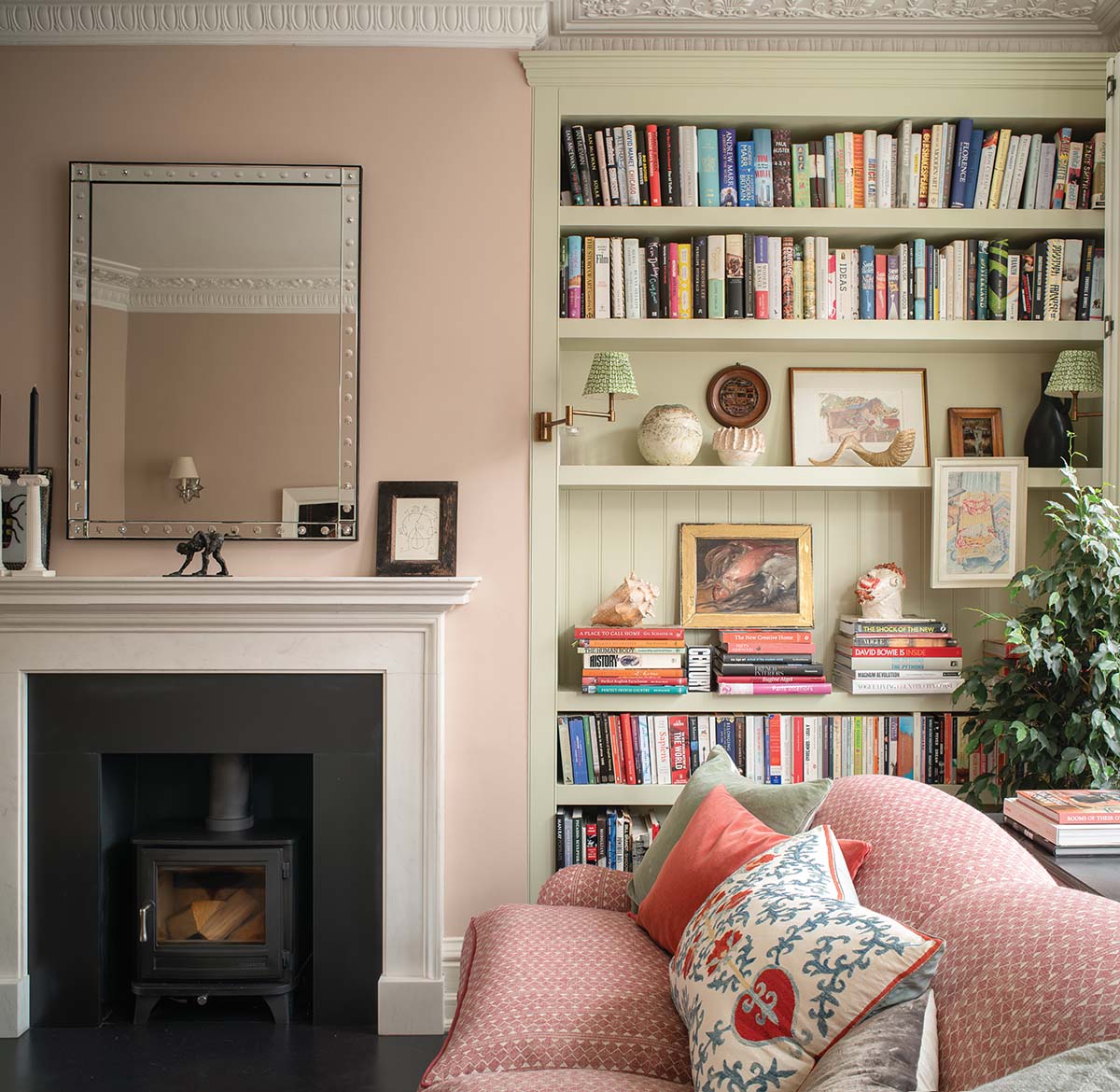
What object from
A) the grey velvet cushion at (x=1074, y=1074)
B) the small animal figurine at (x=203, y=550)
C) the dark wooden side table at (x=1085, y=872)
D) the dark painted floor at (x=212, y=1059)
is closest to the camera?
the grey velvet cushion at (x=1074, y=1074)

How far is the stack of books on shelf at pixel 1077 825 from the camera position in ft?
6.27

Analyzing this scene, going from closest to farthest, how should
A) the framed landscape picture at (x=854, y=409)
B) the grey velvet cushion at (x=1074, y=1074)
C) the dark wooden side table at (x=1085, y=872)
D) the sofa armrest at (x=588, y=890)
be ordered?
the grey velvet cushion at (x=1074, y=1074)
the dark wooden side table at (x=1085, y=872)
the sofa armrest at (x=588, y=890)
the framed landscape picture at (x=854, y=409)

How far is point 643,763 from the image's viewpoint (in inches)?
108

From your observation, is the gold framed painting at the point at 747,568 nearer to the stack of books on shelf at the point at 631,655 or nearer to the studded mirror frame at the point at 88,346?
the stack of books on shelf at the point at 631,655

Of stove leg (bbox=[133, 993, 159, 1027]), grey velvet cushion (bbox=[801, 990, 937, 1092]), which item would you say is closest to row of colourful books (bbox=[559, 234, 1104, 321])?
grey velvet cushion (bbox=[801, 990, 937, 1092])

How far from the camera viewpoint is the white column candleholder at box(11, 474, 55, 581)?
2580 millimetres

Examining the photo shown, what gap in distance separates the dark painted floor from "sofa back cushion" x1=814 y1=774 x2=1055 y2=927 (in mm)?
1355

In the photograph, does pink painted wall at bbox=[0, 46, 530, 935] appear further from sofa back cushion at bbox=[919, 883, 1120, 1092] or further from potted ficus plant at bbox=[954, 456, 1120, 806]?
sofa back cushion at bbox=[919, 883, 1120, 1092]

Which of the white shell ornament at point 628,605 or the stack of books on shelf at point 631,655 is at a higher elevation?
the white shell ornament at point 628,605

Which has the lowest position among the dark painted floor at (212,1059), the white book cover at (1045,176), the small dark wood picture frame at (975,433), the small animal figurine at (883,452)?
the dark painted floor at (212,1059)

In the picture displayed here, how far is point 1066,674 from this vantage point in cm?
239

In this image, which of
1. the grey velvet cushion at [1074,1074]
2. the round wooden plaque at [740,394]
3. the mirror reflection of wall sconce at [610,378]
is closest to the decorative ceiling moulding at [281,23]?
the mirror reflection of wall sconce at [610,378]

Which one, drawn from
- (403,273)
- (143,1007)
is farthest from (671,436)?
(143,1007)

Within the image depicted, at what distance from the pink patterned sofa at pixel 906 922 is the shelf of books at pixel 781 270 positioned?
25.4 inches
